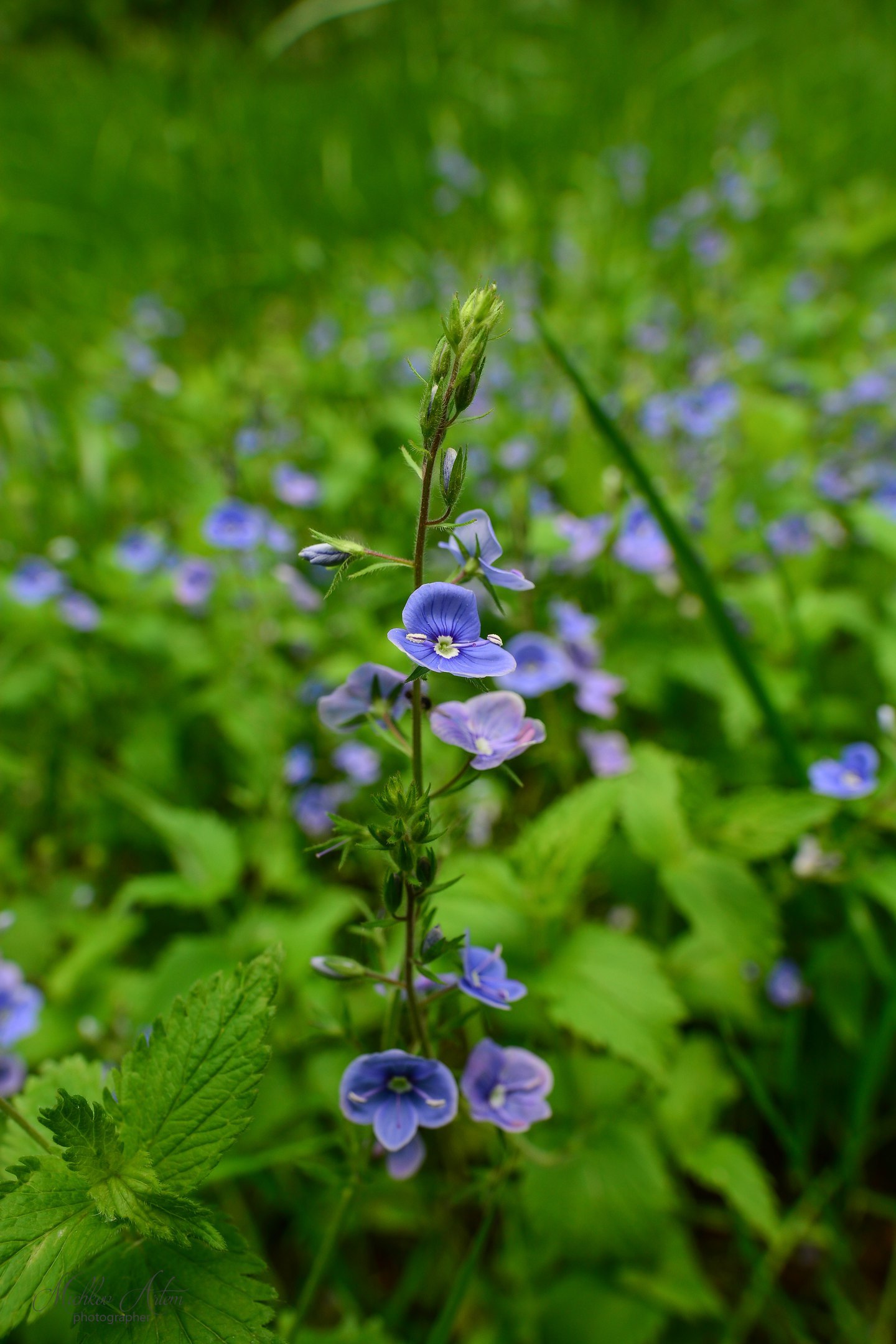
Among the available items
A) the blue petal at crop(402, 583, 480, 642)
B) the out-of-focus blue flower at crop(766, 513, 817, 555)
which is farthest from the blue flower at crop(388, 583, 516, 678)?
the out-of-focus blue flower at crop(766, 513, 817, 555)

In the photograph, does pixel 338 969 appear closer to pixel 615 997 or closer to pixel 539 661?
pixel 615 997

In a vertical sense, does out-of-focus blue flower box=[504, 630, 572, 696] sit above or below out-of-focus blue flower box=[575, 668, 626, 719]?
above

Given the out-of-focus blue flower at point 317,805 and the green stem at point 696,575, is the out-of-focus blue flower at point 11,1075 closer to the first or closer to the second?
the out-of-focus blue flower at point 317,805

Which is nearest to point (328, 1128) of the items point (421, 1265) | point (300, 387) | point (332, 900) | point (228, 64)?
point (421, 1265)

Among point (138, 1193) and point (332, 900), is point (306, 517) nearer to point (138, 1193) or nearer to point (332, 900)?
point (332, 900)

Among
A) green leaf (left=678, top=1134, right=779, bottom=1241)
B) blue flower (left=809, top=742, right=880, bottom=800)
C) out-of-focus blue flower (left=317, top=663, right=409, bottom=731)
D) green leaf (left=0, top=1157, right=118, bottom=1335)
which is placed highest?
out-of-focus blue flower (left=317, top=663, right=409, bottom=731)

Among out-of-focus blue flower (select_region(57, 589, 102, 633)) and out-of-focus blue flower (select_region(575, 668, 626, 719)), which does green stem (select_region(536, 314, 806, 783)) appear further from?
out-of-focus blue flower (select_region(57, 589, 102, 633))

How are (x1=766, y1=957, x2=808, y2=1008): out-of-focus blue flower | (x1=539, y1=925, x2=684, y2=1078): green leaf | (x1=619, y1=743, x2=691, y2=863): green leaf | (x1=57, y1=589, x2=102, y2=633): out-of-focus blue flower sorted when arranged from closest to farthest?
(x1=539, y1=925, x2=684, y2=1078): green leaf → (x1=619, y1=743, x2=691, y2=863): green leaf → (x1=766, y1=957, x2=808, y2=1008): out-of-focus blue flower → (x1=57, y1=589, x2=102, y2=633): out-of-focus blue flower

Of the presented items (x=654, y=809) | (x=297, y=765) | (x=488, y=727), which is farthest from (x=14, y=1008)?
(x=654, y=809)
